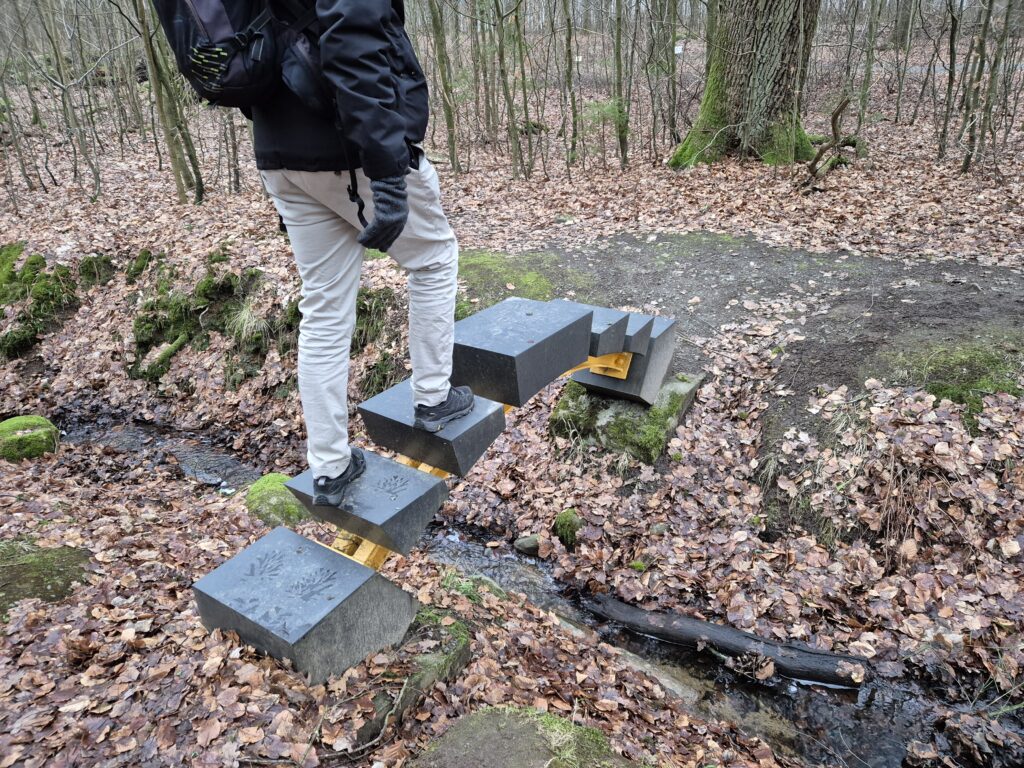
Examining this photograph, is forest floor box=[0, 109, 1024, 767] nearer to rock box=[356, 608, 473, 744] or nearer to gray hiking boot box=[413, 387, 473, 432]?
rock box=[356, 608, 473, 744]

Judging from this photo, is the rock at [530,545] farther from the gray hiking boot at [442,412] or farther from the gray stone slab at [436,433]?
the gray hiking boot at [442,412]

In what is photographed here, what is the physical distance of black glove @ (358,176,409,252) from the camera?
2.32m

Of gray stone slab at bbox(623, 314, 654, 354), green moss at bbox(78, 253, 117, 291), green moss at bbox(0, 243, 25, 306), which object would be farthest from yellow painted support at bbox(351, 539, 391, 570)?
green moss at bbox(0, 243, 25, 306)

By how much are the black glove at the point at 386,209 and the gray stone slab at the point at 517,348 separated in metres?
1.16

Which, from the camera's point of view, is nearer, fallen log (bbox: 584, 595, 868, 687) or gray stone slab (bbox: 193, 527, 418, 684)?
gray stone slab (bbox: 193, 527, 418, 684)

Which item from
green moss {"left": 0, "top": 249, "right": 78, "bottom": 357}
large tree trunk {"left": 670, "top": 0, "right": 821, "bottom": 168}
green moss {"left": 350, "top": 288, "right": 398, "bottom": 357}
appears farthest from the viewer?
large tree trunk {"left": 670, "top": 0, "right": 821, "bottom": 168}

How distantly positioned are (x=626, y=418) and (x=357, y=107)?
160 inches

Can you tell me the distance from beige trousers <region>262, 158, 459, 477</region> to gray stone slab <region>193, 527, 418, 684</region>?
429 mm

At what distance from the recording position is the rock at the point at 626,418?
18.2 feet

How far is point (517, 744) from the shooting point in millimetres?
2738

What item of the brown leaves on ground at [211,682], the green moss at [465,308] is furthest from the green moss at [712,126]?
the brown leaves on ground at [211,682]

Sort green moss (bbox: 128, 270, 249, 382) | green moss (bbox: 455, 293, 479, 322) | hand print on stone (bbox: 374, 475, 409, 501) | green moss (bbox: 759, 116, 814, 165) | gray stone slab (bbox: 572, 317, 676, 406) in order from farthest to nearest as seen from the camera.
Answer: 1. green moss (bbox: 759, 116, 814, 165)
2. green moss (bbox: 128, 270, 249, 382)
3. green moss (bbox: 455, 293, 479, 322)
4. gray stone slab (bbox: 572, 317, 676, 406)
5. hand print on stone (bbox: 374, 475, 409, 501)

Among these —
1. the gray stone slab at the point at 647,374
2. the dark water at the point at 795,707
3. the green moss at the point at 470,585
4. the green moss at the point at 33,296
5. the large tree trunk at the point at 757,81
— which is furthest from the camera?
the large tree trunk at the point at 757,81

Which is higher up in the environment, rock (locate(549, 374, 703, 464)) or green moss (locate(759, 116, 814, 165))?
green moss (locate(759, 116, 814, 165))
